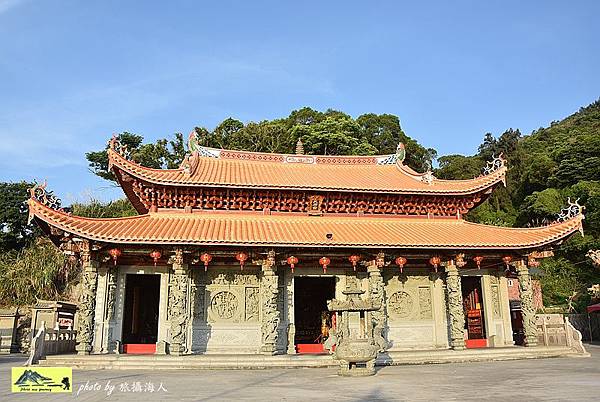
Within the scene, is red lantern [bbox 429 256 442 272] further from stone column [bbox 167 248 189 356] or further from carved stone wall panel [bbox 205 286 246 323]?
stone column [bbox 167 248 189 356]

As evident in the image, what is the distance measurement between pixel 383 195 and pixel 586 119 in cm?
6623

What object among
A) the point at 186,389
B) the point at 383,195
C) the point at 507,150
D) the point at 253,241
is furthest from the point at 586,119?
the point at 186,389

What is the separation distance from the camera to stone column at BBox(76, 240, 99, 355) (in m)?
12.7

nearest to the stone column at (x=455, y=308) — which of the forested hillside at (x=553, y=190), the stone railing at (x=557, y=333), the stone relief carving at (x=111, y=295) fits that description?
the stone railing at (x=557, y=333)

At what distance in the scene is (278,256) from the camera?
45.9ft

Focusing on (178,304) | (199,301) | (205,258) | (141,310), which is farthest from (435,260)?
(141,310)

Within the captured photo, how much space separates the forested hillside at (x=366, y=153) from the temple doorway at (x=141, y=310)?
51.2 feet

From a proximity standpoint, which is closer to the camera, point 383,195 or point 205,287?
point 205,287

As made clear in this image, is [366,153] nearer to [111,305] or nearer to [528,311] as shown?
[528,311]

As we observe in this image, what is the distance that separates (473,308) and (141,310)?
1253 centimetres

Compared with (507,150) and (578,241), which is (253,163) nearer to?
(578,241)

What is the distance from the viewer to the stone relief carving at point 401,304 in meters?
15.1

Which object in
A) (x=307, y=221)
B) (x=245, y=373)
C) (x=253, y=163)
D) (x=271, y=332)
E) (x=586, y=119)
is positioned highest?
(x=586, y=119)

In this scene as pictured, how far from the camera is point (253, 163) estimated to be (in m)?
18.8
